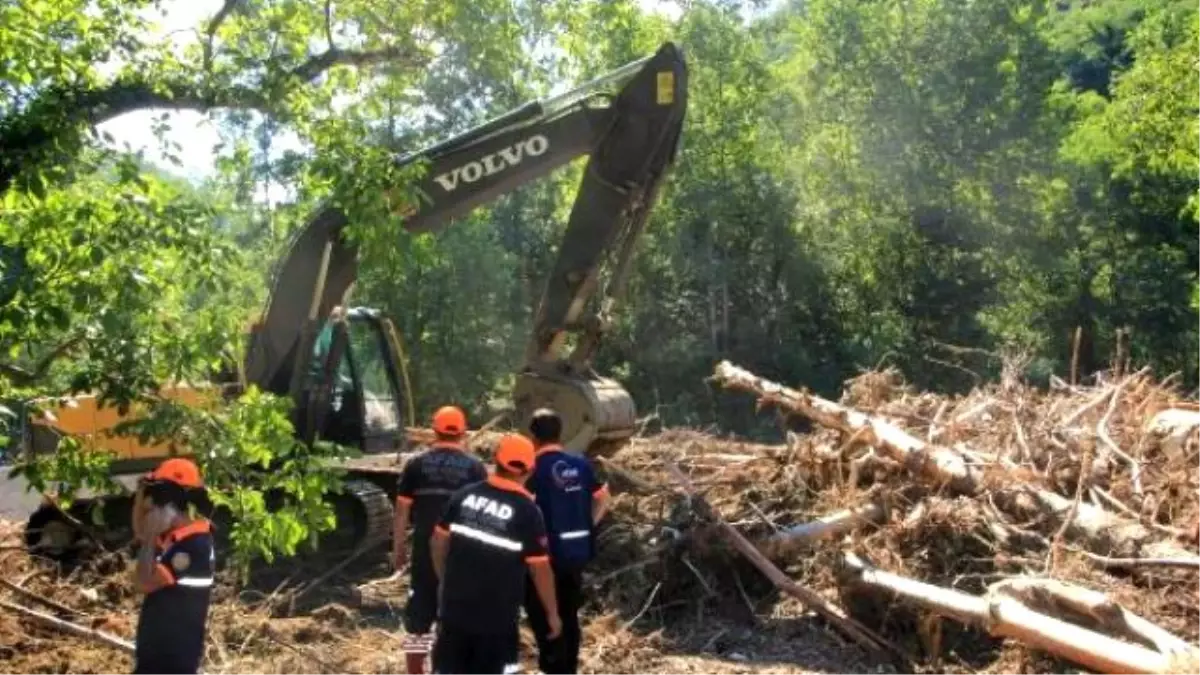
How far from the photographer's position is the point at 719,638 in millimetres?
9766

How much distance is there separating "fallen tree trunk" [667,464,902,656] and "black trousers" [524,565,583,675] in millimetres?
1926

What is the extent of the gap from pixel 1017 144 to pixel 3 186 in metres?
29.8

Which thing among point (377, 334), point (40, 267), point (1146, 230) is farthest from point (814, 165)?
point (40, 267)

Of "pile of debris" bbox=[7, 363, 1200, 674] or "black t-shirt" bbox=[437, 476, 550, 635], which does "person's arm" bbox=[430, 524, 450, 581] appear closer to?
"black t-shirt" bbox=[437, 476, 550, 635]

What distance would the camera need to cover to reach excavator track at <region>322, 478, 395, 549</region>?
11.9 metres

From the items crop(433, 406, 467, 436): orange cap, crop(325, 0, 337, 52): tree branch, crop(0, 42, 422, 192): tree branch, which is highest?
crop(325, 0, 337, 52): tree branch

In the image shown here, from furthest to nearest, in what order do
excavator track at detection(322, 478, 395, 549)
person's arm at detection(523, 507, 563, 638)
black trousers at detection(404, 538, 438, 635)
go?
excavator track at detection(322, 478, 395, 549) < black trousers at detection(404, 538, 438, 635) < person's arm at detection(523, 507, 563, 638)

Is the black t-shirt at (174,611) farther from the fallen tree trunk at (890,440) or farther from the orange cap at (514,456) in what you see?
the fallen tree trunk at (890,440)

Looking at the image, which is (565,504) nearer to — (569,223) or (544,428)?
(544,428)

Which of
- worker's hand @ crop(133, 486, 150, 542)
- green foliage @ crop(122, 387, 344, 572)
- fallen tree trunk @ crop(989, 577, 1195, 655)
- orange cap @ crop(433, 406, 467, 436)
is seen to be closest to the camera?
worker's hand @ crop(133, 486, 150, 542)

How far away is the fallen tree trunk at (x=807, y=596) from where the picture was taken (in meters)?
9.14

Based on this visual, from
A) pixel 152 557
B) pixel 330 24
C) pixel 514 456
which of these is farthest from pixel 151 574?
pixel 330 24

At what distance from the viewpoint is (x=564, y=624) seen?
812 cm

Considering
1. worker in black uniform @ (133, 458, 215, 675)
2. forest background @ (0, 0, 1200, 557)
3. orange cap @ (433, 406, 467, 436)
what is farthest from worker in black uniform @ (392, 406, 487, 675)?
forest background @ (0, 0, 1200, 557)
